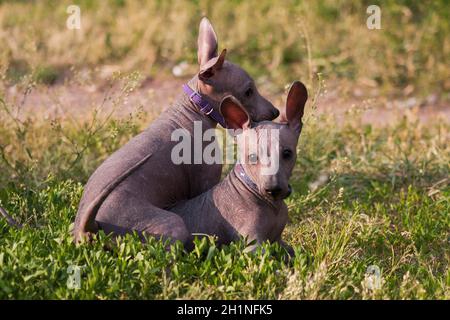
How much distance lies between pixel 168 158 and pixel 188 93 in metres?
0.51

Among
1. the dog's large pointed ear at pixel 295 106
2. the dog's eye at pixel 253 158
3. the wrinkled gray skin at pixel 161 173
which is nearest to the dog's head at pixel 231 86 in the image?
the wrinkled gray skin at pixel 161 173

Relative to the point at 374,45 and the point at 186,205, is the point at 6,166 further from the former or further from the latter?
the point at 374,45

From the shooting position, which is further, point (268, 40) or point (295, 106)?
point (268, 40)

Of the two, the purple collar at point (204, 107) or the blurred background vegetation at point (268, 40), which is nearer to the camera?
the purple collar at point (204, 107)

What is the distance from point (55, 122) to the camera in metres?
6.12

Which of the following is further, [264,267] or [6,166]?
[6,166]

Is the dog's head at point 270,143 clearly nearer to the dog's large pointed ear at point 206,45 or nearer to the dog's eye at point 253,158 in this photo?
the dog's eye at point 253,158

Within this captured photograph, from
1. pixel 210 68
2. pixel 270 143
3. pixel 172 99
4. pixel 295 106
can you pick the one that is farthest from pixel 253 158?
pixel 172 99

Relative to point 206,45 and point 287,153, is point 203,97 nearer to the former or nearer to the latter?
point 206,45

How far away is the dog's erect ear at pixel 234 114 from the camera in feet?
15.5

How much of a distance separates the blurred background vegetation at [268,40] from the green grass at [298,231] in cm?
150

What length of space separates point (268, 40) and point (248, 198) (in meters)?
5.50

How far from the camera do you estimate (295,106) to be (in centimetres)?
477

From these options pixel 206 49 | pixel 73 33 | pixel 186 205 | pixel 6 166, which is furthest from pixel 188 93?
pixel 73 33
